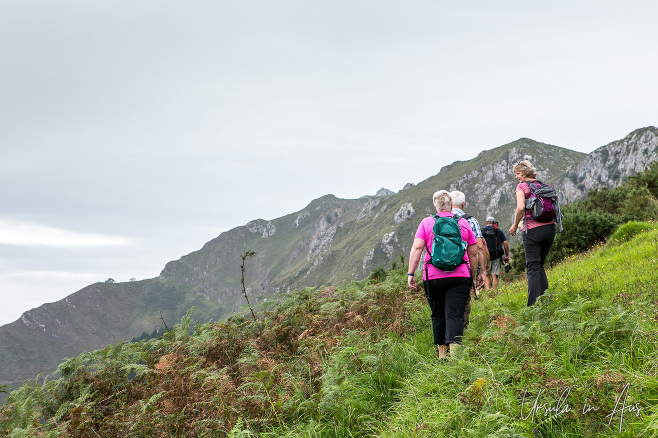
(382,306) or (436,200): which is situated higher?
(436,200)

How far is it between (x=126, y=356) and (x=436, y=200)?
6496 mm

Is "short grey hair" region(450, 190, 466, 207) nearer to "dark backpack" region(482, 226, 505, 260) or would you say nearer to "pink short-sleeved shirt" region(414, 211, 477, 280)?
"pink short-sleeved shirt" region(414, 211, 477, 280)

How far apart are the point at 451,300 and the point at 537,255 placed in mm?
2351

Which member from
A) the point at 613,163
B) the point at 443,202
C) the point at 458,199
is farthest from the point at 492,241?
the point at 613,163

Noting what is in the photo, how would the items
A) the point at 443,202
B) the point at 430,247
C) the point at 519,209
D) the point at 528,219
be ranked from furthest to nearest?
the point at 528,219
the point at 519,209
the point at 443,202
the point at 430,247

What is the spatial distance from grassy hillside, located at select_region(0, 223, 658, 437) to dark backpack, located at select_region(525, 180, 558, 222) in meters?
1.32

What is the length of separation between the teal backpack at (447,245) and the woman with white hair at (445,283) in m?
0.13

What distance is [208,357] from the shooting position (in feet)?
23.6

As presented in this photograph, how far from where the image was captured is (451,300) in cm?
535

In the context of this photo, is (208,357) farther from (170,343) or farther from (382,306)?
(382,306)

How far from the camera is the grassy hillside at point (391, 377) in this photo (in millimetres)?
3127

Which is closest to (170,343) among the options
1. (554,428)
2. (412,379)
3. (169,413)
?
(169,413)

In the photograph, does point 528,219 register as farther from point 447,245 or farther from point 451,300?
point 451,300

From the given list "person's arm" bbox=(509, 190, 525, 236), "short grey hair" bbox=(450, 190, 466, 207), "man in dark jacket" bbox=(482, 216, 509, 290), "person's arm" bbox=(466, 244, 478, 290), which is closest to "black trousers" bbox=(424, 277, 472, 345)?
"person's arm" bbox=(466, 244, 478, 290)
